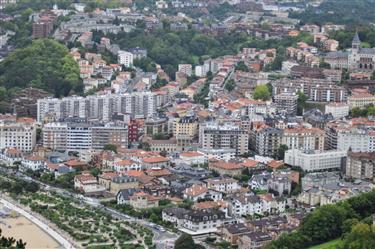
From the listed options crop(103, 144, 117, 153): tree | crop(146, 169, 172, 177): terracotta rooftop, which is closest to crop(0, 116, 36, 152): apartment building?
crop(103, 144, 117, 153): tree

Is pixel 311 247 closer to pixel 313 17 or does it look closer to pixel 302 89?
pixel 302 89

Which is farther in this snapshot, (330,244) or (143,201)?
(143,201)

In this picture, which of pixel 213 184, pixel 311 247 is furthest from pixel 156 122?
pixel 311 247

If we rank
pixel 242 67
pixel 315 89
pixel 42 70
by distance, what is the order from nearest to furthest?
1. pixel 315 89
2. pixel 42 70
3. pixel 242 67

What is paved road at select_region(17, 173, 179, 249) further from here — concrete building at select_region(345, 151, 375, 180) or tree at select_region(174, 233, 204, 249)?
concrete building at select_region(345, 151, 375, 180)

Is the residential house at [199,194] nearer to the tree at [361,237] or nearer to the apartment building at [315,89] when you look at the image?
the tree at [361,237]

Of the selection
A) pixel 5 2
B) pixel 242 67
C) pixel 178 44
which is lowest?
pixel 242 67

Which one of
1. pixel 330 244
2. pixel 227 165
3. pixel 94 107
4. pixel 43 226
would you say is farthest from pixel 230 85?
pixel 330 244

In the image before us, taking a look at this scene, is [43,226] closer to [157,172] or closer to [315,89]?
[157,172]
